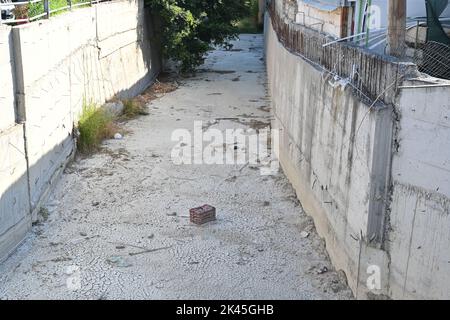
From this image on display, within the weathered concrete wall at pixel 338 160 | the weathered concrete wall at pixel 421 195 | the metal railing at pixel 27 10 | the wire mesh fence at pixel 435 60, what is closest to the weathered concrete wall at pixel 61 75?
the metal railing at pixel 27 10

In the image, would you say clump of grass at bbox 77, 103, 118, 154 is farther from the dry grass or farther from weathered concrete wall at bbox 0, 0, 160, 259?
weathered concrete wall at bbox 0, 0, 160, 259

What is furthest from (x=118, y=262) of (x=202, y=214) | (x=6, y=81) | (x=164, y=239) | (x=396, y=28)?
(x=396, y=28)

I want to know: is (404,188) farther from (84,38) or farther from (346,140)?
(84,38)

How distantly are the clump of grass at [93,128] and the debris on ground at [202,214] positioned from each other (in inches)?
130

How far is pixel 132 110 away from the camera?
11.7 m

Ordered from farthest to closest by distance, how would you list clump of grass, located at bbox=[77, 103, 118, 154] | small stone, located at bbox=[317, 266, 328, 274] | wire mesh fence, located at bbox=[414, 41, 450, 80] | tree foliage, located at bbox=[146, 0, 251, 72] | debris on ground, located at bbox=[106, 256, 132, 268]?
tree foliage, located at bbox=[146, 0, 251, 72] < clump of grass, located at bbox=[77, 103, 118, 154] < debris on ground, located at bbox=[106, 256, 132, 268] < small stone, located at bbox=[317, 266, 328, 274] < wire mesh fence, located at bbox=[414, 41, 450, 80]

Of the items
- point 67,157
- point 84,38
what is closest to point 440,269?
point 67,157

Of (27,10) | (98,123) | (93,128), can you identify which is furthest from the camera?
(98,123)

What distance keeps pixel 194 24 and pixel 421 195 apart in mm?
12763

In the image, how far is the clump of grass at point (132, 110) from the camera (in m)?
11.6

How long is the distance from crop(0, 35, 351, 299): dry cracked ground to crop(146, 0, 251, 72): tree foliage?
6.57 meters

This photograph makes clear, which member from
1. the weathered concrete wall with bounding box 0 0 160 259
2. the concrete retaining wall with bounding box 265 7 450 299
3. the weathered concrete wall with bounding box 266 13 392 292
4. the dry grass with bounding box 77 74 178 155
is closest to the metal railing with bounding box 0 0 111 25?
the weathered concrete wall with bounding box 0 0 160 259

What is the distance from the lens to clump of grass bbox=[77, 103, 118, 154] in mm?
9141

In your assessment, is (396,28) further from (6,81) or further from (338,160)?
(6,81)
